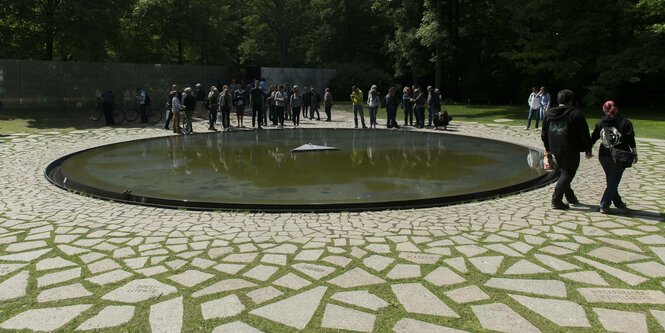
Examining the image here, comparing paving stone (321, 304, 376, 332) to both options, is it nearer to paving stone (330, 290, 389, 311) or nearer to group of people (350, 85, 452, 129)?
paving stone (330, 290, 389, 311)

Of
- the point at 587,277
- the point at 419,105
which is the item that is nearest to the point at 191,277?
the point at 587,277

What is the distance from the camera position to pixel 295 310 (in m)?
4.34

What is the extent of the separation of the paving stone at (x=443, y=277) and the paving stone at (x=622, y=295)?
3.56 ft

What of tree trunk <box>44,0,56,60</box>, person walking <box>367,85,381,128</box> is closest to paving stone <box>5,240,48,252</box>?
person walking <box>367,85,381,128</box>

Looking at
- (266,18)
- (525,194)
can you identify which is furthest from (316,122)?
(266,18)

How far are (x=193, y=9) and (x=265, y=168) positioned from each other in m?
31.3

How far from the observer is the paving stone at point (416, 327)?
13.0 ft

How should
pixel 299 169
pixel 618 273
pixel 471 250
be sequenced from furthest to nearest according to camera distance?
pixel 299 169 < pixel 471 250 < pixel 618 273

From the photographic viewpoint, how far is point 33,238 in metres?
6.32

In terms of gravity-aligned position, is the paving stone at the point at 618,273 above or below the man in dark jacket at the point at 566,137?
below

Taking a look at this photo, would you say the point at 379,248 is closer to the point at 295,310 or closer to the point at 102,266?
the point at 295,310

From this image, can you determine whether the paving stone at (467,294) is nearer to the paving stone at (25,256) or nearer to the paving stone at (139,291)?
the paving stone at (139,291)

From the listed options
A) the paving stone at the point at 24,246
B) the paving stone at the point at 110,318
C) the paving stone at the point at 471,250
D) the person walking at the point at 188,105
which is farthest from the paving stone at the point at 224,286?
the person walking at the point at 188,105

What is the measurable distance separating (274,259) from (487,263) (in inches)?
87.5
